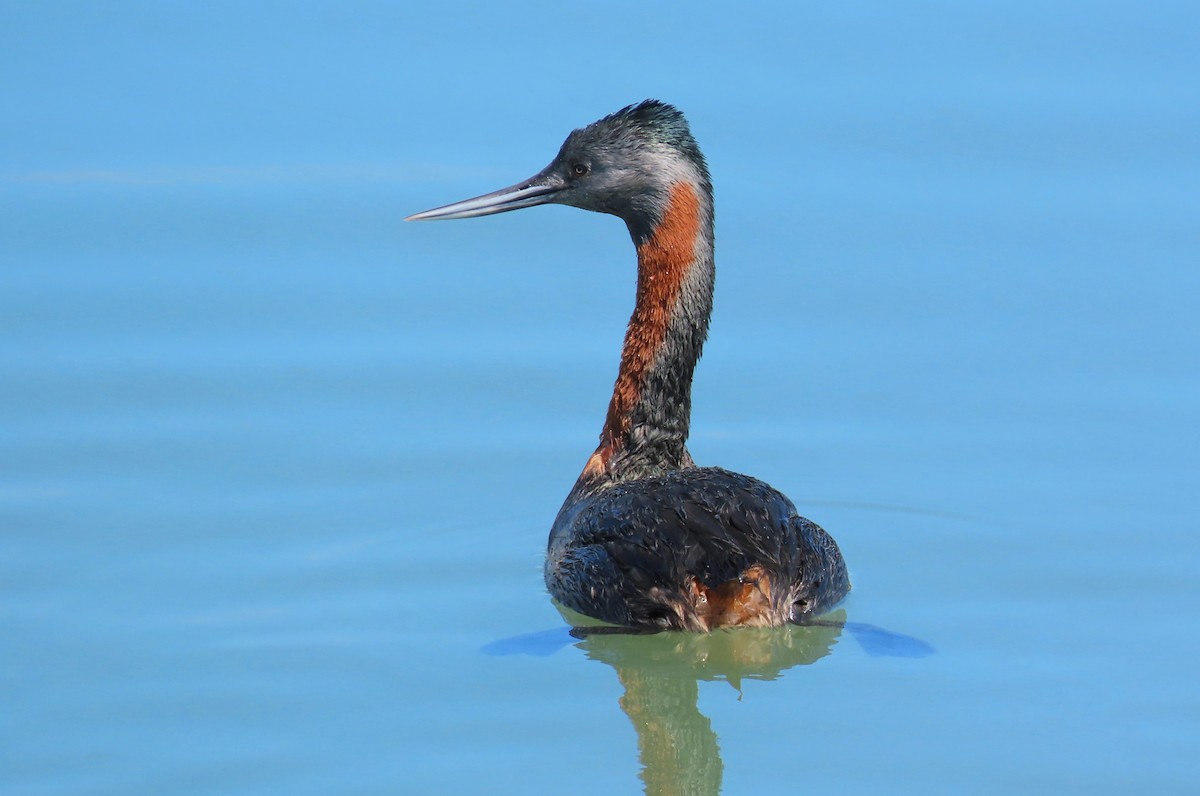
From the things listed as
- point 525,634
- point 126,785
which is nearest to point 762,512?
point 525,634

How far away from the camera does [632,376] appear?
30.9 ft

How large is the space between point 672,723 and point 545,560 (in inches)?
64.6

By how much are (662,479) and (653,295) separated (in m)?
0.92

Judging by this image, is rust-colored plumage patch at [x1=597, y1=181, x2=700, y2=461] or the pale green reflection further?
rust-colored plumage patch at [x1=597, y1=181, x2=700, y2=461]

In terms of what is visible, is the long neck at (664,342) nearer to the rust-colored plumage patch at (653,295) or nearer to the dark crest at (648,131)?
the rust-colored plumage patch at (653,295)

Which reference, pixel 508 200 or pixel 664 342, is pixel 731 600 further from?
pixel 508 200

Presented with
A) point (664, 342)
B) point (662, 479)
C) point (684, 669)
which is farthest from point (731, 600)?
point (664, 342)

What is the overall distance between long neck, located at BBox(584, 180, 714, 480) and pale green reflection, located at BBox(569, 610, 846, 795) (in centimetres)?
130

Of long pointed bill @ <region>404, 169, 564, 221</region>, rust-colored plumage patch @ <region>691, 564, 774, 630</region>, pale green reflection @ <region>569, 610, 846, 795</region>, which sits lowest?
pale green reflection @ <region>569, 610, 846, 795</region>

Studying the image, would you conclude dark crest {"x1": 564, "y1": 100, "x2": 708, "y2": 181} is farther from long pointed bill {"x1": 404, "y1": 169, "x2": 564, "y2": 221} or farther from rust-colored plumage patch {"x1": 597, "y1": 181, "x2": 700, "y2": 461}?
long pointed bill {"x1": 404, "y1": 169, "x2": 564, "y2": 221}

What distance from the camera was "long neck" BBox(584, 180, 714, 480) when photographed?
9.21 m

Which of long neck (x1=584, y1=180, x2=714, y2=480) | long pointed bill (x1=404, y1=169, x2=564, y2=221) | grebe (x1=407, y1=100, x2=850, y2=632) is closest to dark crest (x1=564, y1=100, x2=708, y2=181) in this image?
grebe (x1=407, y1=100, x2=850, y2=632)

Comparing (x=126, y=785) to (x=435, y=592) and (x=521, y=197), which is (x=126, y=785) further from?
(x=521, y=197)

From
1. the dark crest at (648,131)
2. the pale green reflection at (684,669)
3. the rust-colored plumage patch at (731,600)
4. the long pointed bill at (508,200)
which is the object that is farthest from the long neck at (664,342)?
the rust-colored plumage patch at (731,600)
